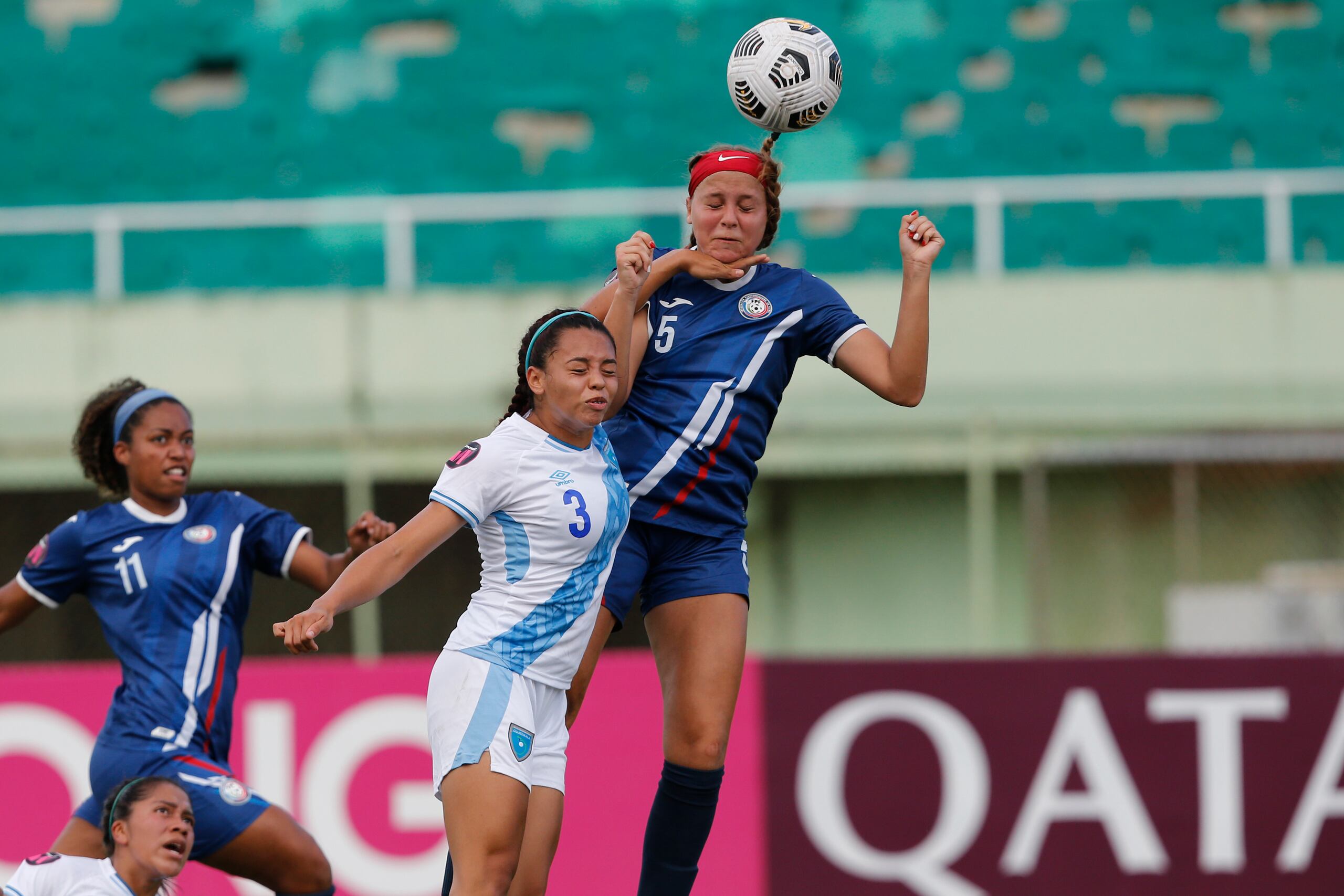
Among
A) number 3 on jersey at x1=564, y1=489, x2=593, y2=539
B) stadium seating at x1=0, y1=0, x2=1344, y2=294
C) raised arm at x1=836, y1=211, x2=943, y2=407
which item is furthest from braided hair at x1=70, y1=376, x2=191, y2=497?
stadium seating at x1=0, y1=0, x2=1344, y2=294

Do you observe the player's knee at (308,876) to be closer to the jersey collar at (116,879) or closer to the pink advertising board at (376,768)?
the jersey collar at (116,879)

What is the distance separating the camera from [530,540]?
439 cm

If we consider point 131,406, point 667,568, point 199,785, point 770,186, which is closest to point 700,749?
point 667,568

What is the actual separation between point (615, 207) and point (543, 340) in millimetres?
6832

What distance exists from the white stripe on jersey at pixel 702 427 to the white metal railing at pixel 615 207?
5.93m

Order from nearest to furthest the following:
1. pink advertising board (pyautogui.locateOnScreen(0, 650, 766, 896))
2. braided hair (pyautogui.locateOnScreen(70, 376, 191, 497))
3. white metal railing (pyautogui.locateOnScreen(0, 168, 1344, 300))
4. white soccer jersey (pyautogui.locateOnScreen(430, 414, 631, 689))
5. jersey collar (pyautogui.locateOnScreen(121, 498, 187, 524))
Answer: white soccer jersey (pyautogui.locateOnScreen(430, 414, 631, 689)) < jersey collar (pyautogui.locateOnScreen(121, 498, 187, 524)) < braided hair (pyautogui.locateOnScreen(70, 376, 191, 497)) < pink advertising board (pyautogui.locateOnScreen(0, 650, 766, 896)) < white metal railing (pyautogui.locateOnScreen(0, 168, 1344, 300))

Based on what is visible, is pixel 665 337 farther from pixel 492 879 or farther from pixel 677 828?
pixel 492 879

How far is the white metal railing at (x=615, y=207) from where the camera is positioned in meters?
11.2

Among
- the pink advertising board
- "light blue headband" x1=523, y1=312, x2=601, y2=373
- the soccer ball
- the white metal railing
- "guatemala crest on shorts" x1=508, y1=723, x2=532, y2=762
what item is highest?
the white metal railing

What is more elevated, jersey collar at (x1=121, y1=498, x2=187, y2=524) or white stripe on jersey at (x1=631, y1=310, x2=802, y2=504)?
white stripe on jersey at (x1=631, y1=310, x2=802, y2=504)

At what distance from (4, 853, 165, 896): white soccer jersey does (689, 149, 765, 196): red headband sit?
2627 millimetres

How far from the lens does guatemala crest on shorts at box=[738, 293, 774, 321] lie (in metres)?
4.96

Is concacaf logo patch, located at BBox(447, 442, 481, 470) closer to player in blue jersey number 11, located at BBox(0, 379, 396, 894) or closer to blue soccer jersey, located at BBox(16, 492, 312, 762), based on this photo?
player in blue jersey number 11, located at BBox(0, 379, 396, 894)

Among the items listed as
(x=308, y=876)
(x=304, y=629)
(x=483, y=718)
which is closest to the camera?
(x=304, y=629)
